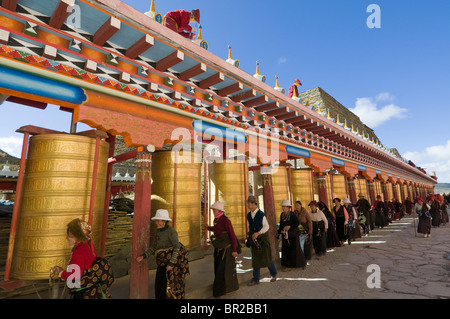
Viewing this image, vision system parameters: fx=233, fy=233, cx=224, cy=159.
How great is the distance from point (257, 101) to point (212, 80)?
146 cm

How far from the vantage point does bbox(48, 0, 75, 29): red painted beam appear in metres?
2.41

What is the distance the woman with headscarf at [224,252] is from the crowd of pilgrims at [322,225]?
5.28ft

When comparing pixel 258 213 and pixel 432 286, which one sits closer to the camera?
pixel 432 286

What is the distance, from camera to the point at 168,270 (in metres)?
3.15

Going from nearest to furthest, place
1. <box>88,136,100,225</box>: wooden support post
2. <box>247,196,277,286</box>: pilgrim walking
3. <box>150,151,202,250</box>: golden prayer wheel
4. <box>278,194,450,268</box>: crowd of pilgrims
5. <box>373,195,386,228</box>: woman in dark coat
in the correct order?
<box>88,136,100,225</box>: wooden support post < <box>247,196,277,286</box>: pilgrim walking < <box>150,151,202,250</box>: golden prayer wheel < <box>278,194,450,268</box>: crowd of pilgrims < <box>373,195,386,228</box>: woman in dark coat

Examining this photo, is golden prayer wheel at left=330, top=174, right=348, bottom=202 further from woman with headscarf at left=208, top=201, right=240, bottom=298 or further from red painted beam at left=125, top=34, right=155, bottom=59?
red painted beam at left=125, top=34, right=155, bottom=59

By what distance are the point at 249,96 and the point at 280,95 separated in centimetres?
102

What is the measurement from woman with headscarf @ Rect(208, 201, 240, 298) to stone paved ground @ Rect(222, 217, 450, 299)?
21cm

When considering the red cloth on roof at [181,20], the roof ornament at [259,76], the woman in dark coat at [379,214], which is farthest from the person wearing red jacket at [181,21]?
the woman in dark coat at [379,214]

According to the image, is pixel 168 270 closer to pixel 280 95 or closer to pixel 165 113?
pixel 165 113

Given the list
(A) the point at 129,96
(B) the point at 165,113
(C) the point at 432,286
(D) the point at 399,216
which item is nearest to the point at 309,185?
(C) the point at 432,286

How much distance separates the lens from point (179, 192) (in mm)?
4695

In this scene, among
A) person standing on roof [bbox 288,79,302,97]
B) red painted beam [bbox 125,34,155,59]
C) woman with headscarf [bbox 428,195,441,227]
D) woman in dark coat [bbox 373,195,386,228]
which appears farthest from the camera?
woman in dark coat [bbox 373,195,386,228]

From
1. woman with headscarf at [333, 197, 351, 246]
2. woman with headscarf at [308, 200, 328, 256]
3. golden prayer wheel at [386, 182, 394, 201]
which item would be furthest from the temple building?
golden prayer wheel at [386, 182, 394, 201]
